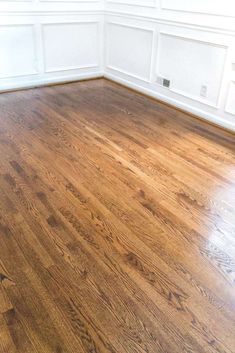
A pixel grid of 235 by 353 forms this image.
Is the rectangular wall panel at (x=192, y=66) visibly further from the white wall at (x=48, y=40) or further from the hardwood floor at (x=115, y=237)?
the white wall at (x=48, y=40)

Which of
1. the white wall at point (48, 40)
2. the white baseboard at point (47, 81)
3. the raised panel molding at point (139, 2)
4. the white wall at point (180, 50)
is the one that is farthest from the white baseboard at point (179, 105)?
the raised panel molding at point (139, 2)

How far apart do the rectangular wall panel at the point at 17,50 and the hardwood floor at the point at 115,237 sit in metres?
1.00

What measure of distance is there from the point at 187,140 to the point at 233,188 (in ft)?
2.61

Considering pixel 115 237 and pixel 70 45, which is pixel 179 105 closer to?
pixel 70 45

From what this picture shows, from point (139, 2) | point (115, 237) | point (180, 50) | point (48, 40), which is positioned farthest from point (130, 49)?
point (115, 237)

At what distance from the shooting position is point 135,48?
3.85 meters

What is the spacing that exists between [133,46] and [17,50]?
4.54 feet

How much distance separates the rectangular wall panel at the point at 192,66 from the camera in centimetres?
296

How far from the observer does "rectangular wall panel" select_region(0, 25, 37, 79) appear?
3.64 metres

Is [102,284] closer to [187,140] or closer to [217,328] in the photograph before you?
[217,328]

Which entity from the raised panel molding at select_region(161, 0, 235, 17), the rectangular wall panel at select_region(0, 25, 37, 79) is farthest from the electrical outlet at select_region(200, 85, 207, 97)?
the rectangular wall panel at select_region(0, 25, 37, 79)

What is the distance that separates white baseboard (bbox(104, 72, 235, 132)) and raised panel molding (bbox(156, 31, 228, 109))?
11 cm

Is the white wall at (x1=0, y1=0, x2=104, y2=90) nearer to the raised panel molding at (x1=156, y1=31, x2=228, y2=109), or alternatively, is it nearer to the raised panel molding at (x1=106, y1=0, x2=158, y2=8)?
the raised panel molding at (x1=106, y1=0, x2=158, y2=8)

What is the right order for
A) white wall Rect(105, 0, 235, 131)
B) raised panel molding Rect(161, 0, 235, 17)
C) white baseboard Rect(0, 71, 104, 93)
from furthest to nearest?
white baseboard Rect(0, 71, 104, 93) → white wall Rect(105, 0, 235, 131) → raised panel molding Rect(161, 0, 235, 17)
